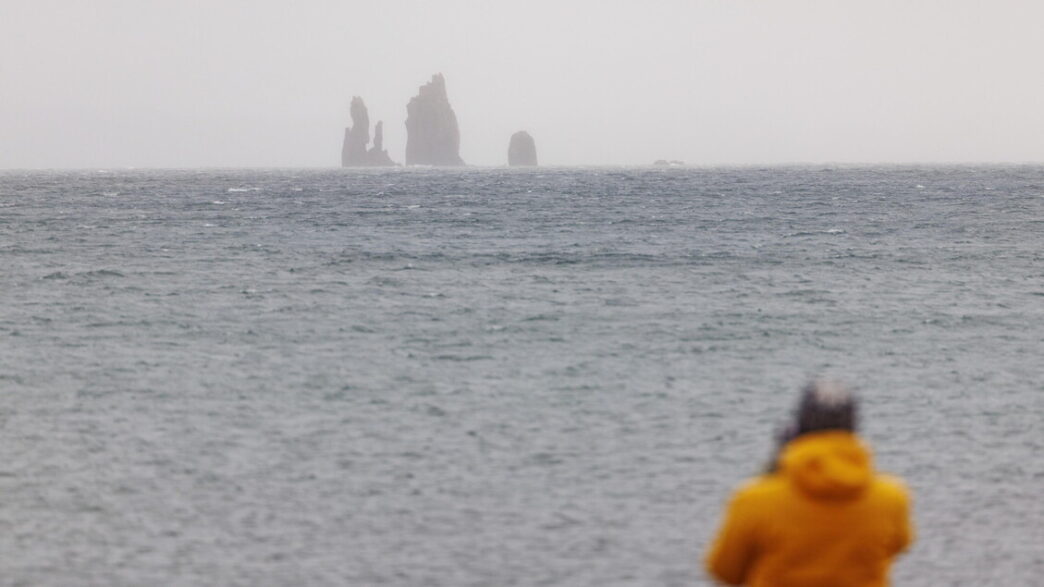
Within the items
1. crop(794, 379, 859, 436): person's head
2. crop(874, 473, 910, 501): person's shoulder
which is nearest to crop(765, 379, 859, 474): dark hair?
crop(794, 379, 859, 436): person's head

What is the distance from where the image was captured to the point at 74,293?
32688 millimetres

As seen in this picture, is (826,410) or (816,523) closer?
(826,410)

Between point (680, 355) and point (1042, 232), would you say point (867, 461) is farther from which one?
point (1042, 232)

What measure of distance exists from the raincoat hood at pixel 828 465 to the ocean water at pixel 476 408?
6.80 meters

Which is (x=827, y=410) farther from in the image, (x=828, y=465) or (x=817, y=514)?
(x=817, y=514)

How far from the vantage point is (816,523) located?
443 centimetres

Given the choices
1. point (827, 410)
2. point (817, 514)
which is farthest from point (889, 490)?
point (827, 410)

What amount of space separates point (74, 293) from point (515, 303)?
11.4 m

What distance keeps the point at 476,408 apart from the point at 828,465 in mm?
13796

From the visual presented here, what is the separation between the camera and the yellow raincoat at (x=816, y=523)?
421 centimetres

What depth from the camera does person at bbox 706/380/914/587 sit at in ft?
13.8

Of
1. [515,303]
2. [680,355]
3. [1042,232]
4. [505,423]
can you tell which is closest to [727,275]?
[515,303]

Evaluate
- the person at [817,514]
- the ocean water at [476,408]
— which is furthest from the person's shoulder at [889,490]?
the ocean water at [476,408]

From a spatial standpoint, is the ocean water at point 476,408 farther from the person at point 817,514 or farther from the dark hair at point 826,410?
the dark hair at point 826,410
